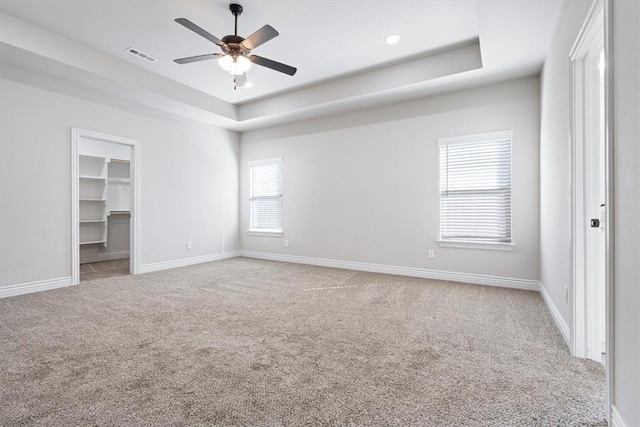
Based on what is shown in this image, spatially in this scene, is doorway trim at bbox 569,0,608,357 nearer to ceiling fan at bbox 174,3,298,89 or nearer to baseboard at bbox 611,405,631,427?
baseboard at bbox 611,405,631,427

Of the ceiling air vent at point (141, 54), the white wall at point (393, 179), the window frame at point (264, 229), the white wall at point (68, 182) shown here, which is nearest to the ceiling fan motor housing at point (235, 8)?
the ceiling air vent at point (141, 54)

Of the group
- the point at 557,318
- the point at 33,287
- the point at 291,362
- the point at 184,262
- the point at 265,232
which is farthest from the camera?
the point at 265,232

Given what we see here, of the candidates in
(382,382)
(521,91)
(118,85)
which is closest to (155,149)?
(118,85)

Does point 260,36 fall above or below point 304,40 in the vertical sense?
below

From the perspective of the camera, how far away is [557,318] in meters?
2.80

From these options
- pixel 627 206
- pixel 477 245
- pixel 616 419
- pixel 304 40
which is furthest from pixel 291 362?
pixel 304 40

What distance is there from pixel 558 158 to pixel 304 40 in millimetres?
2910

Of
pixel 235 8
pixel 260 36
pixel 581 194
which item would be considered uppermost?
pixel 235 8

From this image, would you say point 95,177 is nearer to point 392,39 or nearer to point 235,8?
point 235,8

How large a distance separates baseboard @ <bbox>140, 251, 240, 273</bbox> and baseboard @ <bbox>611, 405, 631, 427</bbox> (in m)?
5.60

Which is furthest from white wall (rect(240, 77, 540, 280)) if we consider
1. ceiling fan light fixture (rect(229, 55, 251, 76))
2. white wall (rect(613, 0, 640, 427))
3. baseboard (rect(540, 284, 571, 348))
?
white wall (rect(613, 0, 640, 427))

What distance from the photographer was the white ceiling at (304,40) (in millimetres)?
3080

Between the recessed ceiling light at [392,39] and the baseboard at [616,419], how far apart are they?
12.0ft

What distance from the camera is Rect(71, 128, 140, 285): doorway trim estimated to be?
4.35 m
